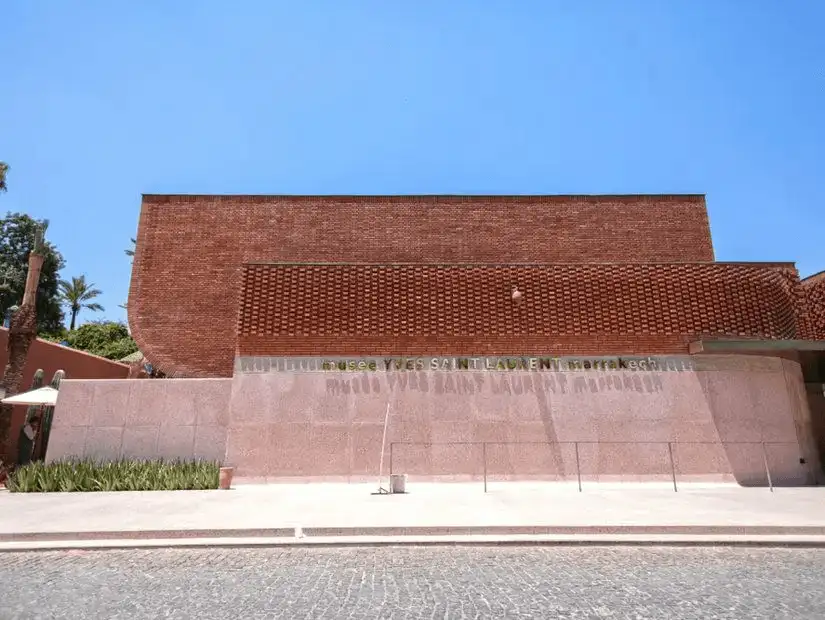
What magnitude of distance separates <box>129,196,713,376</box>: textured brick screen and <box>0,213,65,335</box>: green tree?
2858 cm

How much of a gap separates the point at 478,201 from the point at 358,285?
7.84 m

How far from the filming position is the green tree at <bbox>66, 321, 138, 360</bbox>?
38500 millimetres

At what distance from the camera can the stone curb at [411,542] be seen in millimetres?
7082

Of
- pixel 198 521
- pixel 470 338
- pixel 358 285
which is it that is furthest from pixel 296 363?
pixel 198 521

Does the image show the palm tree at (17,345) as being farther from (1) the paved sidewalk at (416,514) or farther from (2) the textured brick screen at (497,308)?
(2) the textured brick screen at (497,308)

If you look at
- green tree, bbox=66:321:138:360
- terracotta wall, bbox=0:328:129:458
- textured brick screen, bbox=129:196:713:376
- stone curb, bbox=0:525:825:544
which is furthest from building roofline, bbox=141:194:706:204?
green tree, bbox=66:321:138:360

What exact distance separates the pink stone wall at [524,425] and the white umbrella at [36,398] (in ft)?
18.1

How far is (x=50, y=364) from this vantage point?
68.1ft

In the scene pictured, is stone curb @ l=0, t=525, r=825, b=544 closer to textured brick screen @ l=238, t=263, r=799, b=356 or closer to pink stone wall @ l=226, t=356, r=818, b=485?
pink stone wall @ l=226, t=356, r=818, b=485

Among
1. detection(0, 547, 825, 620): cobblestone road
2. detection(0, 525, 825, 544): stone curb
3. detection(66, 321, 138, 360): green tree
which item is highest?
detection(66, 321, 138, 360): green tree

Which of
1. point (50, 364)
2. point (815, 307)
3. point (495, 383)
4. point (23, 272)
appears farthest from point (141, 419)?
point (23, 272)

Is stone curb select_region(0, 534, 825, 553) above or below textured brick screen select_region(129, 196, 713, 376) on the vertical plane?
below

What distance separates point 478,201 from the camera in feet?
66.5

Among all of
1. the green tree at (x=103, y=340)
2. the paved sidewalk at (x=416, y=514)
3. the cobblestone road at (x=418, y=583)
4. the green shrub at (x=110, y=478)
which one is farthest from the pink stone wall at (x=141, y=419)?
the green tree at (x=103, y=340)
